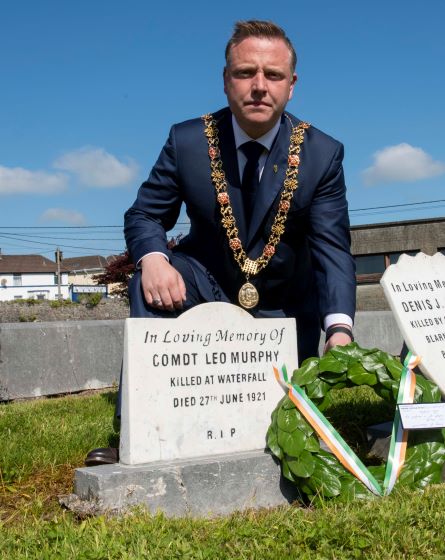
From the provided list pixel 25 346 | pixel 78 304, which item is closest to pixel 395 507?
pixel 25 346

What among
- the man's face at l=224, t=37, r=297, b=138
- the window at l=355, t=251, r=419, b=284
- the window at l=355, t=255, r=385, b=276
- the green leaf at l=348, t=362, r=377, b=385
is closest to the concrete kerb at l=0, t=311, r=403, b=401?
the man's face at l=224, t=37, r=297, b=138

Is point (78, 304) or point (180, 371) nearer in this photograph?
point (180, 371)

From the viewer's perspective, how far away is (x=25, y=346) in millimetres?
6715

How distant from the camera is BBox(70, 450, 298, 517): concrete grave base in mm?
2854

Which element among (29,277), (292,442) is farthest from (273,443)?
(29,277)

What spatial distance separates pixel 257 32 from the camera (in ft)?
11.8

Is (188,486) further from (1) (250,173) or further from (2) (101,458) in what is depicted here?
(1) (250,173)

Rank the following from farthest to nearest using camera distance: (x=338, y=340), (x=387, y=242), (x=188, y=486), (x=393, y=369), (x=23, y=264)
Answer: (x=23, y=264), (x=387, y=242), (x=338, y=340), (x=393, y=369), (x=188, y=486)

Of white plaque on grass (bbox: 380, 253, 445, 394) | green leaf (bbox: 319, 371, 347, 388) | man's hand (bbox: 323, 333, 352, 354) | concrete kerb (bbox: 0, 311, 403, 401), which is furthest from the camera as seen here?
concrete kerb (bbox: 0, 311, 403, 401)

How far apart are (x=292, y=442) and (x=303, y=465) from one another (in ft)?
0.32

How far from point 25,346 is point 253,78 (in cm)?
392

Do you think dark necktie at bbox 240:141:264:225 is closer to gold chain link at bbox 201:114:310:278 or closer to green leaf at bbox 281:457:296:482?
gold chain link at bbox 201:114:310:278

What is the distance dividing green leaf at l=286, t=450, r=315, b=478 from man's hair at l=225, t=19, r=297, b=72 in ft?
5.88

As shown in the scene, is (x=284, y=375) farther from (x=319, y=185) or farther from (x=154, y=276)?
(x=319, y=185)
